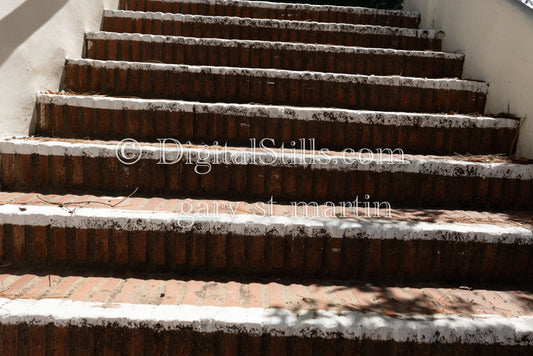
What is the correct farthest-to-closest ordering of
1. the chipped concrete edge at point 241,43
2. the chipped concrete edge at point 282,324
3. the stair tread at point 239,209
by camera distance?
1. the chipped concrete edge at point 241,43
2. the stair tread at point 239,209
3. the chipped concrete edge at point 282,324

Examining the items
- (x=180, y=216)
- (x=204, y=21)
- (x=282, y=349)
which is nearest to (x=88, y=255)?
(x=180, y=216)

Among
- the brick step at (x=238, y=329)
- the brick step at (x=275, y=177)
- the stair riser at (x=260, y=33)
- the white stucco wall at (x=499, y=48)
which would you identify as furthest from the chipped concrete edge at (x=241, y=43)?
the brick step at (x=238, y=329)

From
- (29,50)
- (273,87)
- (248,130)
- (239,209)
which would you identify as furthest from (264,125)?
(29,50)

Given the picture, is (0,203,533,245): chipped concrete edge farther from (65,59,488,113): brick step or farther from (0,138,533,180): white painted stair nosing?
(65,59,488,113): brick step

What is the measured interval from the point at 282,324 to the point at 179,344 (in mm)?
463

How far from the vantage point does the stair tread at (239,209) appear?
234cm

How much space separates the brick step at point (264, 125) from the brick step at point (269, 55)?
31.6 inches

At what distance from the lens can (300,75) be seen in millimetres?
3252

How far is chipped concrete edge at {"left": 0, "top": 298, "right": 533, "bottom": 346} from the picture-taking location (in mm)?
1822

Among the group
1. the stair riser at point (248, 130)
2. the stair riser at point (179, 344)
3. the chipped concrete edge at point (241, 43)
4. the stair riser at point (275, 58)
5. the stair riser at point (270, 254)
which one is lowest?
the stair riser at point (179, 344)

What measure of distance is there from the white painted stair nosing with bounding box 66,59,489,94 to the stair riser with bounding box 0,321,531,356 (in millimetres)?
2028

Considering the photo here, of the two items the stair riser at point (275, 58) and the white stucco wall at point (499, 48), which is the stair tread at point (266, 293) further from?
the stair riser at point (275, 58)

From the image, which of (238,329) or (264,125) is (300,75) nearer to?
(264,125)

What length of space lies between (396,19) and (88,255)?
3.84 metres
